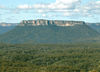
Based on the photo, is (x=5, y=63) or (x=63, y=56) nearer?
(x=5, y=63)

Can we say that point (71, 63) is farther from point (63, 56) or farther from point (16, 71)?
point (16, 71)

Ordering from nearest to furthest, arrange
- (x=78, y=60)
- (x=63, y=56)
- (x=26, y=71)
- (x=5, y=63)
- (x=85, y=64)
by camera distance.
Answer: (x=26, y=71)
(x=5, y=63)
(x=85, y=64)
(x=78, y=60)
(x=63, y=56)

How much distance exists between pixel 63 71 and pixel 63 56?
250ft

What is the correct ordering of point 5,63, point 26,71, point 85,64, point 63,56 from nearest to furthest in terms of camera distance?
point 26,71 < point 5,63 < point 85,64 < point 63,56

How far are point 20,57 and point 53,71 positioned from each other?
6743 centimetres

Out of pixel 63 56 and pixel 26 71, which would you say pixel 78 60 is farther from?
pixel 26 71

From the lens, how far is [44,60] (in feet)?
570

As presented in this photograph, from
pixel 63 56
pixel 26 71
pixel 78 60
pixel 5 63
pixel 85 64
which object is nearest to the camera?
pixel 26 71

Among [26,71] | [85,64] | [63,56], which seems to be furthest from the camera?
[63,56]

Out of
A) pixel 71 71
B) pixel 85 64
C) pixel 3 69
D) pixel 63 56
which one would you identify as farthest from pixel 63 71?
pixel 63 56

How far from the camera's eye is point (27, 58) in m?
178

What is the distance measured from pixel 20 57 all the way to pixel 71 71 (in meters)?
69.1

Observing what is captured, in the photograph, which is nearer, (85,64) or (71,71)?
(71,71)

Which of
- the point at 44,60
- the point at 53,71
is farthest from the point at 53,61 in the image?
the point at 53,71
